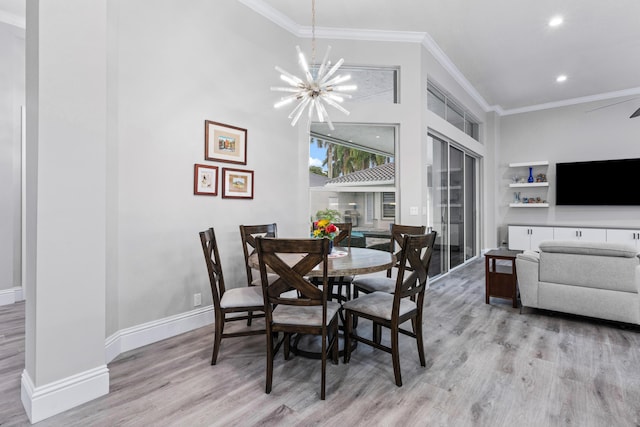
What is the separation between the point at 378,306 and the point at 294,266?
70cm

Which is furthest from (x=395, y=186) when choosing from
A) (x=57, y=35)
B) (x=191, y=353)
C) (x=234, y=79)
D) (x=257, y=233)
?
(x=57, y=35)

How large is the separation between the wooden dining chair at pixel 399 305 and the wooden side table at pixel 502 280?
1810 millimetres

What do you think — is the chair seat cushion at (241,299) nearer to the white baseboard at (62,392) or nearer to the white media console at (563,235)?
the white baseboard at (62,392)

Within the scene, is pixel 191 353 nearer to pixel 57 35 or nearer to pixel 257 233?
pixel 257 233

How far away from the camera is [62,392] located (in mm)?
1814

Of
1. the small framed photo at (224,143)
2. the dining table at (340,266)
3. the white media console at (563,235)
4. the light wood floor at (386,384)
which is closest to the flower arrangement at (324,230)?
the dining table at (340,266)

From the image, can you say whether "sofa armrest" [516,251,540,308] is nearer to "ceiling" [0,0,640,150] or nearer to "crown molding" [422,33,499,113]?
"ceiling" [0,0,640,150]

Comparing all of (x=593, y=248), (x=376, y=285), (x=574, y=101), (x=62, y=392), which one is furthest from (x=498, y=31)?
(x=62, y=392)

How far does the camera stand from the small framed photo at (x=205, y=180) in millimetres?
3016

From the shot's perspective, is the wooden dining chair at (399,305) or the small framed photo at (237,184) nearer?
the wooden dining chair at (399,305)

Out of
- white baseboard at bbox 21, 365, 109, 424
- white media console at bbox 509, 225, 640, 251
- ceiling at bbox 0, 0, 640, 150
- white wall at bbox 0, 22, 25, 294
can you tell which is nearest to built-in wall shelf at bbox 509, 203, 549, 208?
white media console at bbox 509, 225, 640, 251

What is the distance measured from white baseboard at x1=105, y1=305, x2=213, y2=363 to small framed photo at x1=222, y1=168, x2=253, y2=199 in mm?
1143

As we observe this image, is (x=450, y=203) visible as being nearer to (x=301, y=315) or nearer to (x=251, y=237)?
(x=251, y=237)

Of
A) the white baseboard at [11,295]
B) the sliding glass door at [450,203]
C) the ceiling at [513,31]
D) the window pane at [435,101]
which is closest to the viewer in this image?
the ceiling at [513,31]
